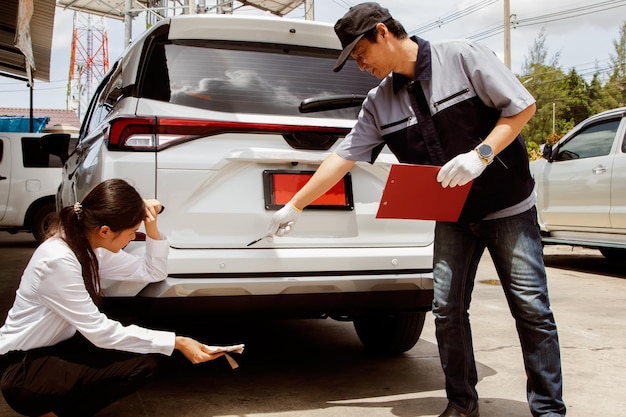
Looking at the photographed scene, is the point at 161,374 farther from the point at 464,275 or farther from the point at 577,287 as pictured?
the point at 577,287

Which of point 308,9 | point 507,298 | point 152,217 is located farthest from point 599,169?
point 308,9

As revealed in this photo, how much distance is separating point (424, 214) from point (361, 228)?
53 cm

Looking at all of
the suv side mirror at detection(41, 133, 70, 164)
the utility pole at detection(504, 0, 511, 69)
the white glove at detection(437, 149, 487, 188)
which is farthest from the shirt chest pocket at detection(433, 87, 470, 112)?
the utility pole at detection(504, 0, 511, 69)

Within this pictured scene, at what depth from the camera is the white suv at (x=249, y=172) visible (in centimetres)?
294

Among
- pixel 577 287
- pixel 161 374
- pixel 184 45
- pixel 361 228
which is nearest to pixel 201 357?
pixel 361 228

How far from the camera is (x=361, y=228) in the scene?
3.19m

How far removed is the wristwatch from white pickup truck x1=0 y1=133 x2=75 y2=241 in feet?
31.7

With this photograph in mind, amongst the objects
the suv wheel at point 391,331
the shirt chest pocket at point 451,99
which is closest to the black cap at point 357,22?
the shirt chest pocket at point 451,99

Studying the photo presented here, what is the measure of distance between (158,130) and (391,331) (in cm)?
190

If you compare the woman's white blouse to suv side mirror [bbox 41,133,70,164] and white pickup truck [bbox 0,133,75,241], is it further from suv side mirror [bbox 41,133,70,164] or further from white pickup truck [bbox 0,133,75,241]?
white pickup truck [bbox 0,133,75,241]

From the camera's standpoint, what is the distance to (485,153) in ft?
8.03

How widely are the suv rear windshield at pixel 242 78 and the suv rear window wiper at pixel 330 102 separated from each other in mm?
20

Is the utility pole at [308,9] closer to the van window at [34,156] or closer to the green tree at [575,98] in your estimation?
the van window at [34,156]

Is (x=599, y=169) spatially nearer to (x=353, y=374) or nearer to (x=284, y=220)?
(x=353, y=374)
